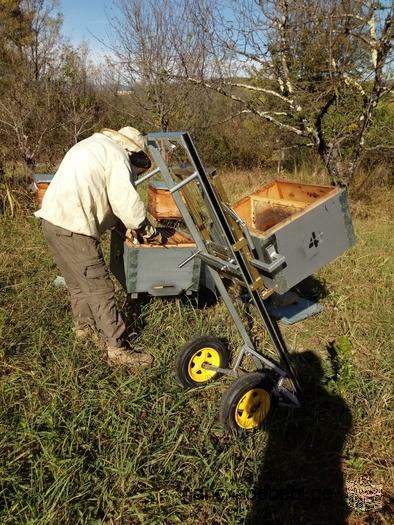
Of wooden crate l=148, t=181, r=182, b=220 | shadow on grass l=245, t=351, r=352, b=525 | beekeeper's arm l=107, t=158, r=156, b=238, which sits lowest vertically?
shadow on grass l=245, t=351, r=352, b=525

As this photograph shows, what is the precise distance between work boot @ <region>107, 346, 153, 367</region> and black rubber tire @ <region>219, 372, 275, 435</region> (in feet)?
3.06

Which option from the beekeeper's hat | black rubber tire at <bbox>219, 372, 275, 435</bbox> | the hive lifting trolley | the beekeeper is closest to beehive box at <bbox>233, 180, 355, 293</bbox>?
the hive lifting trolley

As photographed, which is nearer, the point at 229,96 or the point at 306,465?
the point at 306,465

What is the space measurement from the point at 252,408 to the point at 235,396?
0.24m

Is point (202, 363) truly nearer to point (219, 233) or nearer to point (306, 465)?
point (306, 465)

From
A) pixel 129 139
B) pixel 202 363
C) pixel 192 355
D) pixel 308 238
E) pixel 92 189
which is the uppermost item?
pixel 129 139

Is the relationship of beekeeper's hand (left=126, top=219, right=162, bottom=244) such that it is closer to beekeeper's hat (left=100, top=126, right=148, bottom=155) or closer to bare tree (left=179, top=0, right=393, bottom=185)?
beekeeper's hat (left=100, top=126, right=148, bottom=155)

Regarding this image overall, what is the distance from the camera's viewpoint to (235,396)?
8.93 feet

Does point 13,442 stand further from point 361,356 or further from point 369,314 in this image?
point 369,314

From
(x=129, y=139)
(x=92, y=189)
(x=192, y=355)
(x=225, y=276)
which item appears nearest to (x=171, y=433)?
(x=192, y=355)

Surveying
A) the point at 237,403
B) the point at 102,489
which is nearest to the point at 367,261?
the point at 237,403

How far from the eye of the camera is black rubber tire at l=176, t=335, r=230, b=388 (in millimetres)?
3178

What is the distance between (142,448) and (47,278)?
8.70 feet

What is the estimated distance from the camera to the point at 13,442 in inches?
101
